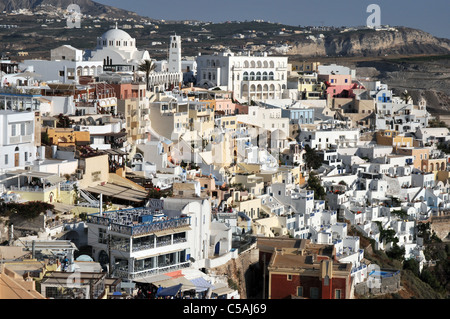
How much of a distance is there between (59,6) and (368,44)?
179ft

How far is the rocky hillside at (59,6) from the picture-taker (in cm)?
14788

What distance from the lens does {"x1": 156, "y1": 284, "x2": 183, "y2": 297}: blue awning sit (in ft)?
48.1

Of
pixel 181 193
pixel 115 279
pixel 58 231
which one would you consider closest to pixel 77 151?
pixel 181 193

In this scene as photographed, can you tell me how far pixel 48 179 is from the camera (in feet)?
63.9

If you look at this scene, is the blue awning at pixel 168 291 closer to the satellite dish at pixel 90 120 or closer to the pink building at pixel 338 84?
the satellite dish at pixel 90 120

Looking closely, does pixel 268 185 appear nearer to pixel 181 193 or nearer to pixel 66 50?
pixel 181 193

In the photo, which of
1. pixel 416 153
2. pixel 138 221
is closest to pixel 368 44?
pixel 416 153

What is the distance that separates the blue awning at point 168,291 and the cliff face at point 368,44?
9653 cm

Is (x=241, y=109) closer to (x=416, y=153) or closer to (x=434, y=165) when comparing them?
(x=416, y=153)

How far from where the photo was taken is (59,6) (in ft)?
482

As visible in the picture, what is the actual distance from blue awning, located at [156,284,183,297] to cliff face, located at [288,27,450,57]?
9653 centimetres

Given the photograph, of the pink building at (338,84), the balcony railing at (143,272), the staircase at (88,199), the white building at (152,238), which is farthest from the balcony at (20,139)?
the pink building at (338,84)

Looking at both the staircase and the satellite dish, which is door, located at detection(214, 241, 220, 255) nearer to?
the staircase
